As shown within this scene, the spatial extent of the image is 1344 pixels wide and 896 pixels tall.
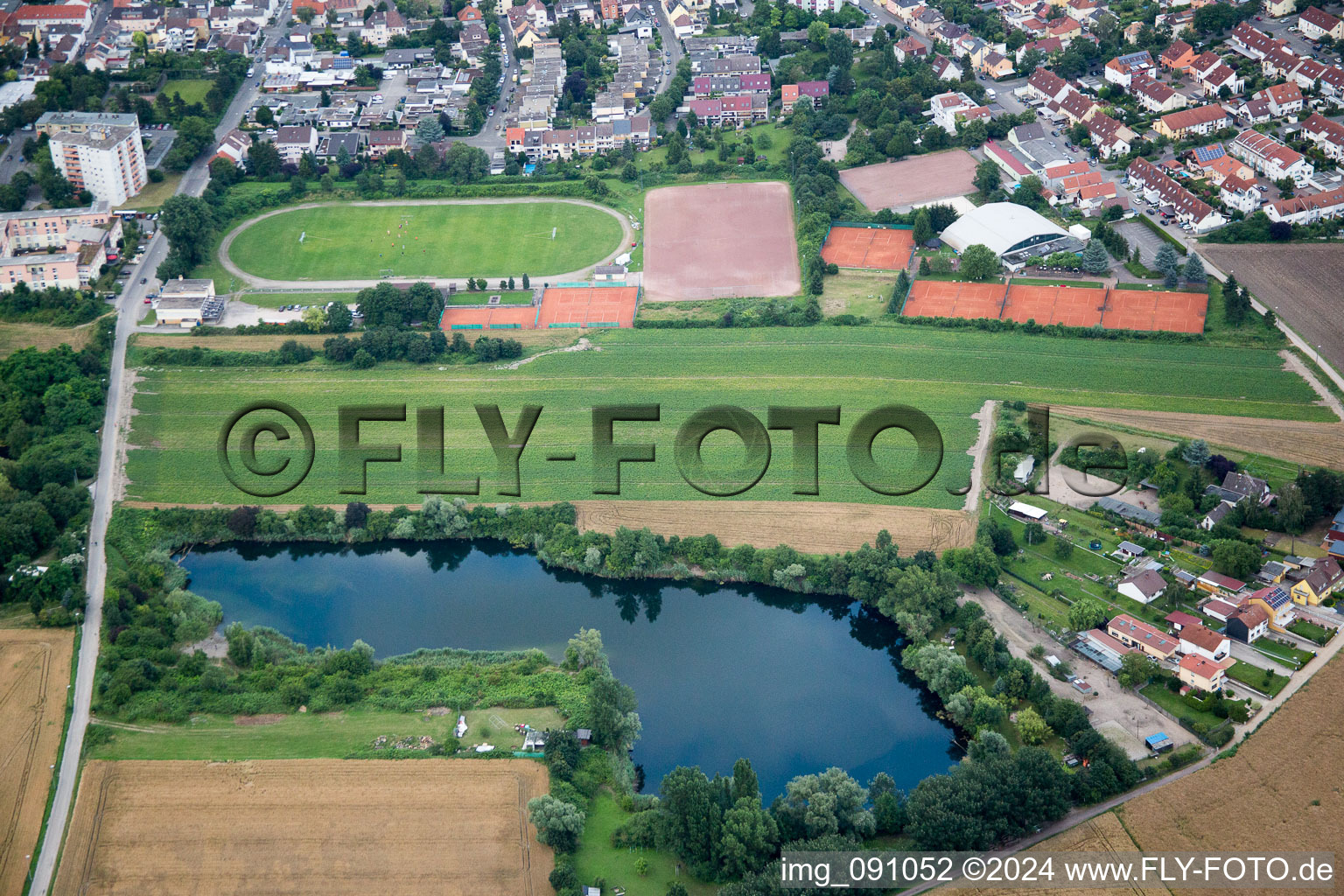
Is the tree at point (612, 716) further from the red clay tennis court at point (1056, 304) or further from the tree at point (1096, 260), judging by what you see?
the tree at point (1096, 260)

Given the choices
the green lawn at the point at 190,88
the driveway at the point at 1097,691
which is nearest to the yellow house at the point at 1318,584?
the driveway at the point at 1097,691

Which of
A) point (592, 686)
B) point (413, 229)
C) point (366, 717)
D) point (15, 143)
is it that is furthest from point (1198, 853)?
point (15, 143)

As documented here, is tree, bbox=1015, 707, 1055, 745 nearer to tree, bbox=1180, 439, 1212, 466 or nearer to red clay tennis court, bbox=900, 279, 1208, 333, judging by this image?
tree, bbox=1180, 439, 1212, 466

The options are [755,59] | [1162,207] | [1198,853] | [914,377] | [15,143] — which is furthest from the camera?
[755,59]

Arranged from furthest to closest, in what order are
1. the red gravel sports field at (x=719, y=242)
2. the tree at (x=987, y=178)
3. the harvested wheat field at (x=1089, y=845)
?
the tree at (x=987, y=178)
the red gravel sports field at (x=719, y=242)
the harvested wheat field at (x=1089, y=845)

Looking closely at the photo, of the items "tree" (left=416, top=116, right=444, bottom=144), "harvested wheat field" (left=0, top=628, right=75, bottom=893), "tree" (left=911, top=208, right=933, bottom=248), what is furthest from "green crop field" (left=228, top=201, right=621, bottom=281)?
"harvested wheat field" (left=0, top=628, right=75, bottom=893)

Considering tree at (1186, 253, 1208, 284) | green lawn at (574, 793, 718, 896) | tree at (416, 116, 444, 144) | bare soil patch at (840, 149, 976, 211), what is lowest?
green lawn at (574, 793, 718, 896)

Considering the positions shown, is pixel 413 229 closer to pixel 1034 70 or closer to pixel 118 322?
pixel 118 322
